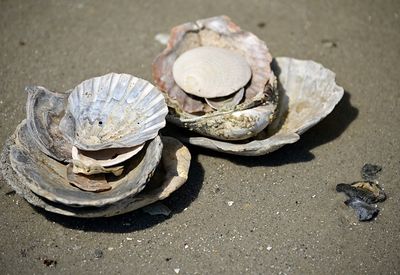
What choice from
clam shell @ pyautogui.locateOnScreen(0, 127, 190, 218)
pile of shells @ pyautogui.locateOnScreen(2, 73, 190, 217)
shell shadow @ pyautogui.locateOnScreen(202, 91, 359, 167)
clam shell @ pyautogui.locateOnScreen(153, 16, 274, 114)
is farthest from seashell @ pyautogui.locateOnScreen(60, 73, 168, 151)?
shell shadow @ pyautogui.locateOnScreen(202, 91, 359, 167)

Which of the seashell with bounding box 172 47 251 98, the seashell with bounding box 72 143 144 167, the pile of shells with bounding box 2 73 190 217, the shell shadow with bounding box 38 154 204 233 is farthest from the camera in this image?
the seashell with bounding box 172 47 251 98

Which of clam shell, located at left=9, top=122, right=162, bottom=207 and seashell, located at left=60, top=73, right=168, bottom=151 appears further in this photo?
seashell, located at left=60, top=73, right=168, bottom=151

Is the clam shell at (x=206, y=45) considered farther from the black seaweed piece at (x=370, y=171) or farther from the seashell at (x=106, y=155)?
the black seaweed piece at (x=370, y=171)

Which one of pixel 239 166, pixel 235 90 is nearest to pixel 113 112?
pixel 235 90

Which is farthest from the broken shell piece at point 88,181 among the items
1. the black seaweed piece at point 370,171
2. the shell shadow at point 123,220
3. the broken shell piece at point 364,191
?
the black seaweed piece at point 370,171

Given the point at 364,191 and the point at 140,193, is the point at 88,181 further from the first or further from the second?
the point at 364,191

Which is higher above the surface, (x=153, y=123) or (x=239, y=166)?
(x=153, y=123)

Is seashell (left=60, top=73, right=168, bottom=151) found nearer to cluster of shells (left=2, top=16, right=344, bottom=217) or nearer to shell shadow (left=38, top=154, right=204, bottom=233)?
cluster of shells (left=2, top=16, right=344, bottom=217)
